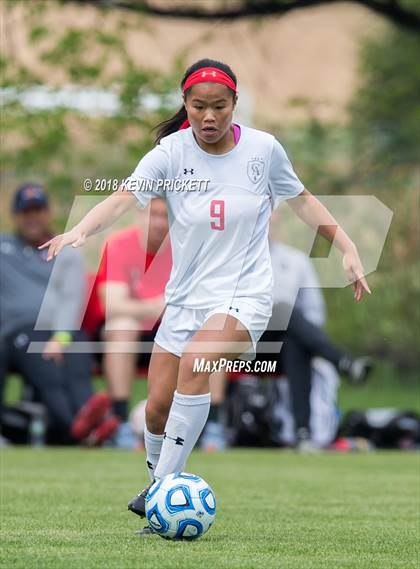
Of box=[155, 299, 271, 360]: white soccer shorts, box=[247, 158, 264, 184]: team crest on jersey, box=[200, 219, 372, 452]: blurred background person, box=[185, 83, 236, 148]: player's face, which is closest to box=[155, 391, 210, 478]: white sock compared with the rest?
box=[155, 299, 271, 360]: white soccer shorts

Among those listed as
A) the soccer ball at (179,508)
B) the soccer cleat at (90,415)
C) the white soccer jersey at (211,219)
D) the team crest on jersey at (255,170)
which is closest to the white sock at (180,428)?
the soccer ball at (179,508)

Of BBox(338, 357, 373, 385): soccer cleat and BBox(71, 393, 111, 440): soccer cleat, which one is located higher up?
BBox(338, 357, 373, 385): soccer cleat

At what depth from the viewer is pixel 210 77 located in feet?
18.0

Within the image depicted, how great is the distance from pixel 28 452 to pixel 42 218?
1.84 metres

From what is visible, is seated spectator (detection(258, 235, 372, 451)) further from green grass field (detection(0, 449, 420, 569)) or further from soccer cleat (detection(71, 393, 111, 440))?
soccer cleat (detection(71, 393, 111, 440))

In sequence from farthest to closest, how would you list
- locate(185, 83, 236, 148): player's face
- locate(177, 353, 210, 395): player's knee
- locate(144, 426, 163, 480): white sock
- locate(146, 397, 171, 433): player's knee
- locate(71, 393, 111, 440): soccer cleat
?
locate(71, 393, 111, 440): soccer cleat, locate(144, 426, 163, 480): white sock, locate(146, 397, 171, 433): player's knee, locate(185, 83, 236, 148): player's face, locate(177, 353, 210, 395): player's knee

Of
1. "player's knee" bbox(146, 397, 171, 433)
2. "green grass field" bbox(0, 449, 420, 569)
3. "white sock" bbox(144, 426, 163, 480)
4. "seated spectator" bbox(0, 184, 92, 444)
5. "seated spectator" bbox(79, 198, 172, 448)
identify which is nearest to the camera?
"green grass field" bbox(0, 449, 420, 569)

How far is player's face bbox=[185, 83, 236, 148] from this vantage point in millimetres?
5445

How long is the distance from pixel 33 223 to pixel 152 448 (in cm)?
492

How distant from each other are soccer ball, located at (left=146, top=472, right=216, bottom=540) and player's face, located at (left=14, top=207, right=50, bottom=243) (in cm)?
535

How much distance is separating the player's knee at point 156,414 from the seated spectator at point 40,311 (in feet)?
15.2

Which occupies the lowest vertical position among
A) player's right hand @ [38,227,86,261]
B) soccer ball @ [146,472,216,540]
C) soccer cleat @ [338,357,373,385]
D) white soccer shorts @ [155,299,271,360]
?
soccer ball @ [146,472,216,540]

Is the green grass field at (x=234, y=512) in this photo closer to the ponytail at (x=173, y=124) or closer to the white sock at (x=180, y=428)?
the white sock at (x=180, y=428)

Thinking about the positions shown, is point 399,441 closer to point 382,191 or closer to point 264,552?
point 382,191
